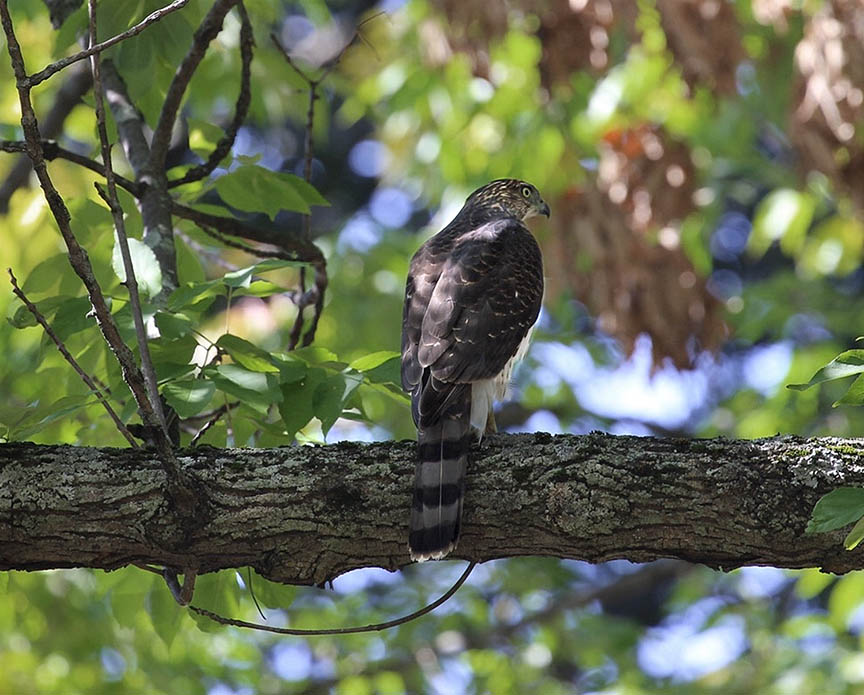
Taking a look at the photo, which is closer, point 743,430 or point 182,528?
point 182,528

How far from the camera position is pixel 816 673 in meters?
6.41

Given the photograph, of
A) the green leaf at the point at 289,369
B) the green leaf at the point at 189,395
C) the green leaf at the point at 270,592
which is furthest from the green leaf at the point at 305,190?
the green leaf at the point at 270,592

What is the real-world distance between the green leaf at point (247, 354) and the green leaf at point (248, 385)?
0.34 ft

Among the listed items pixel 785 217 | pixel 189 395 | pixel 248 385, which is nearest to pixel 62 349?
pixel 189 395

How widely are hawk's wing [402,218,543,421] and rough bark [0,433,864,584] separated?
1.89ft

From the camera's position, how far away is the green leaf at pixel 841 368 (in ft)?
8.94

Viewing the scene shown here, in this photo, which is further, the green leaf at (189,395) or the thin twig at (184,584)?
the thin twig at (184,584)

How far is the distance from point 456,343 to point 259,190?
83 cm

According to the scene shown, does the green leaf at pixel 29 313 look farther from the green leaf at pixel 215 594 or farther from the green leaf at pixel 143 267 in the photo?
the green leaf at pixel 215 594

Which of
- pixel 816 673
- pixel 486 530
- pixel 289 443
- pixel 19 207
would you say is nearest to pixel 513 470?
pixel 486 530

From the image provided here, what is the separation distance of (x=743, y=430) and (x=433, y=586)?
2550 mm

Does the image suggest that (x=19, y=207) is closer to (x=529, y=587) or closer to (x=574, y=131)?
(x=574, y=131)

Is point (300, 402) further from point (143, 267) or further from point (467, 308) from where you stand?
point (467, 308)

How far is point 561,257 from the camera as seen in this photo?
7.53 metres
